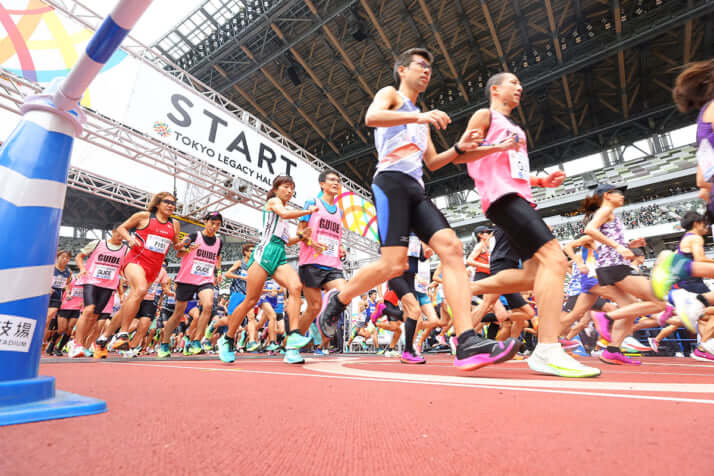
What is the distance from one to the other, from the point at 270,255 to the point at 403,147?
168cm

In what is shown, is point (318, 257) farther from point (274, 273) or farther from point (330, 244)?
point (274, 273)

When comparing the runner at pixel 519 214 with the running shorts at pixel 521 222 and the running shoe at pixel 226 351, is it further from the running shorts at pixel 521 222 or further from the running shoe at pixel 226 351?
the running shoe at pixel 226 351

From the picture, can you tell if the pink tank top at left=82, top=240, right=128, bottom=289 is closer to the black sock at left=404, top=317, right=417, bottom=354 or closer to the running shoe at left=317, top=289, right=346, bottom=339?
the running shoe at left=317, top=289, right=346, bottom=339

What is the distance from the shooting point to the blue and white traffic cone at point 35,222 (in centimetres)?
81

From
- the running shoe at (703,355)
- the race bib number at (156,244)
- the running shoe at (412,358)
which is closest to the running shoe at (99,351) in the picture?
the race bib number at (156,244)

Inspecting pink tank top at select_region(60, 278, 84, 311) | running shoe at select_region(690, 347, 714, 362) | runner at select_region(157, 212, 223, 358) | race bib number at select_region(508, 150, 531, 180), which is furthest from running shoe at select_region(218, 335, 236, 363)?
running shoe at select_region(690, 347, 714, 362)

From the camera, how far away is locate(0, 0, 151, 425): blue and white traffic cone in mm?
808

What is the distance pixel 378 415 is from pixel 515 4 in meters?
11.4

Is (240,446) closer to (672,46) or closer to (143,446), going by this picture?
(143,446)

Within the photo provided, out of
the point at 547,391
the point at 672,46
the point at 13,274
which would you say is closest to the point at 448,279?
the point at 547,391

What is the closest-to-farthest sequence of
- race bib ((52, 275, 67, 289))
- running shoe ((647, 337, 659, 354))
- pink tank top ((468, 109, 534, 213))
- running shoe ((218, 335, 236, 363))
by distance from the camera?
pink tank top ((468, 109, 534, 213))
running shoe ((218, 335, 236, 363))
running shoe ((647, 337, 659, 354))
race bib ((52, 275, 67, 289))

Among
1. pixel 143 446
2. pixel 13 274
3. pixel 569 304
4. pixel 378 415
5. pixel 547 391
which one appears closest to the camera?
pixel 143 446

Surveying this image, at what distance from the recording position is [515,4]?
963 centimetres

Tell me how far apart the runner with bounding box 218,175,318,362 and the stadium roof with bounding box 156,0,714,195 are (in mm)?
8231
